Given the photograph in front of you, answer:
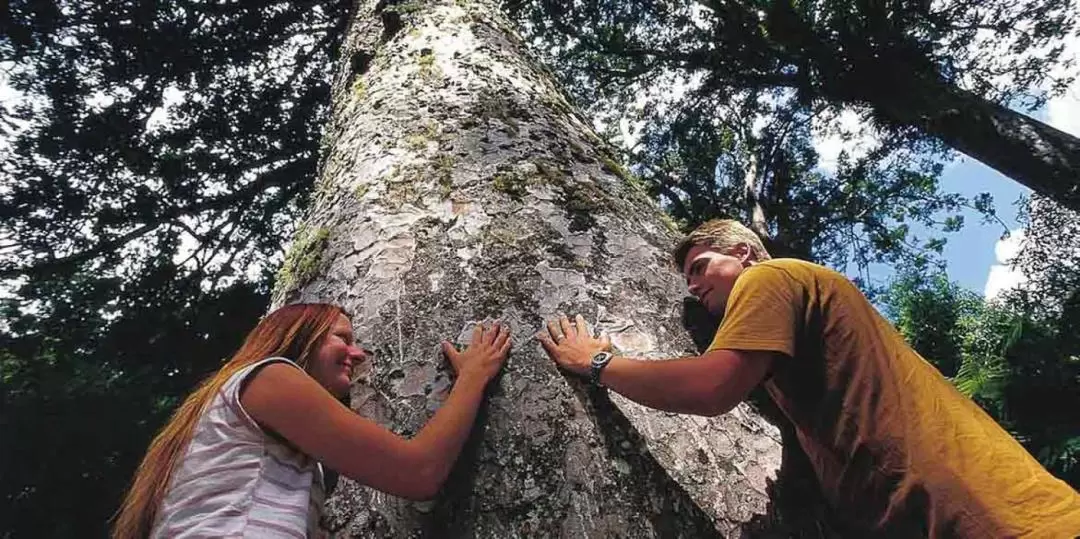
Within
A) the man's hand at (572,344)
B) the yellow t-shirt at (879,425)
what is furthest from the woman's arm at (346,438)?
the yellow t-shirt at (879,425)

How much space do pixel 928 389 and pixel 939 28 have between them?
9219mm

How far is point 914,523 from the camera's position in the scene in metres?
1.15

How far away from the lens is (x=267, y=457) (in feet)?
3.55

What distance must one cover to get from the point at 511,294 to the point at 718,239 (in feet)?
1.87

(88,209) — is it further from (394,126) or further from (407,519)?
(407,519)

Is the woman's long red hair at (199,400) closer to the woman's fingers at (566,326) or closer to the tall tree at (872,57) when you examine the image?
the woman's fingers at (566,326)

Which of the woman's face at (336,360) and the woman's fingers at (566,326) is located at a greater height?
the woman's fingers at (566,326)

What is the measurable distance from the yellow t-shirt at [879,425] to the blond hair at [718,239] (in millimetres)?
271

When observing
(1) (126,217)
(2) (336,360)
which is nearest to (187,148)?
(1) (126,217)

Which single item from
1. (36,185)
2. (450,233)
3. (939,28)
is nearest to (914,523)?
(450,233)

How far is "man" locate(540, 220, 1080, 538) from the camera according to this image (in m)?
1.12

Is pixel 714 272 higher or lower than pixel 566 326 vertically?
higher

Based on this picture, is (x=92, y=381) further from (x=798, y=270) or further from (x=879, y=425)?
(x=879, y=425)

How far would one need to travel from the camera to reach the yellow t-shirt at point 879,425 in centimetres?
111
